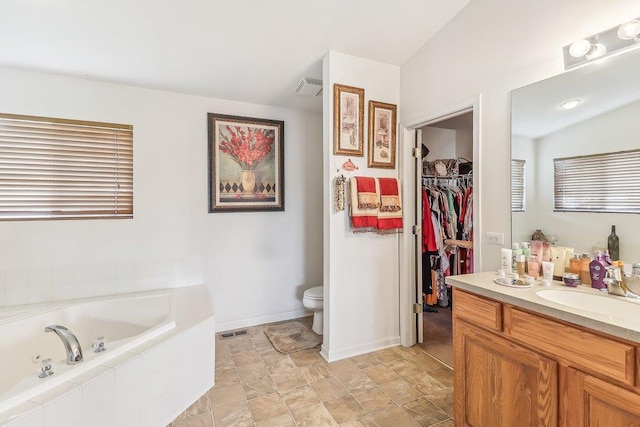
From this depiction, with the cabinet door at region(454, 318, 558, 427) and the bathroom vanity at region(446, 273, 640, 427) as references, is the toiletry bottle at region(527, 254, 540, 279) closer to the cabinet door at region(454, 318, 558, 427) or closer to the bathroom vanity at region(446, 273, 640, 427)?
the bathroom vanity at region(446, 273, 640, 427)

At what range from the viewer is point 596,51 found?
1472 millimetres

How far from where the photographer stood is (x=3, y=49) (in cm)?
207

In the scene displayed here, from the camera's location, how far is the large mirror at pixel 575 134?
1396 millimetres

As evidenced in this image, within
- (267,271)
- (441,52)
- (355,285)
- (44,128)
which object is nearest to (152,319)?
(267,271)

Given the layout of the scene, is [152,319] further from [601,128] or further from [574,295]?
[601,128]

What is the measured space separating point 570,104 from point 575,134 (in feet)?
0.56

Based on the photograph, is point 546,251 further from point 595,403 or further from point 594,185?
point 595,403

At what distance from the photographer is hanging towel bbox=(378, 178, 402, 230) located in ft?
8.39

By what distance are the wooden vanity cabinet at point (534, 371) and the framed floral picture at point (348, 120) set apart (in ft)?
4.63

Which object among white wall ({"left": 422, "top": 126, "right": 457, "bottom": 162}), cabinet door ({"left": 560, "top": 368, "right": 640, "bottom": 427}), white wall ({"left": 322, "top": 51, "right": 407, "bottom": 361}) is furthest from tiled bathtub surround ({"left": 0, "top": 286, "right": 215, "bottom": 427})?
white wall ({"left": 422, "top": 126, "right": 457, "bottom": 162})

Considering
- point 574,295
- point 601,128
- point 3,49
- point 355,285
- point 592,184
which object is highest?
point 3,49

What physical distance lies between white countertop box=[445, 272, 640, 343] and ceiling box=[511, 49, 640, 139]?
2.92 ft

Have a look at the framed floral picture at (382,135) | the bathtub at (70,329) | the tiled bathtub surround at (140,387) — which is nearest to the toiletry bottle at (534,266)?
the framed floral picture at (382,135)

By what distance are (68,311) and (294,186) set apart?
2.22 m
